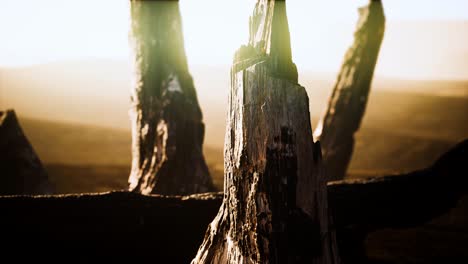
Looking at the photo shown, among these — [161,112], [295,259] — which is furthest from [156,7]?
[295,259]

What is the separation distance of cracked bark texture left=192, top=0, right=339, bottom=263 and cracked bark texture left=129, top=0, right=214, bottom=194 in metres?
1.69

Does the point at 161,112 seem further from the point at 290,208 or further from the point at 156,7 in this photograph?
the point at 290,208

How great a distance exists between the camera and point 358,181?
102 inches

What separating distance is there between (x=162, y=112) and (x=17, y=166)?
172cm

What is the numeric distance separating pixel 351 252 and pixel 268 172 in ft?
5.19

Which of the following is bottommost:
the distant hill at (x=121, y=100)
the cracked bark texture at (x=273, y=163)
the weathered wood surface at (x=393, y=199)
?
the weathered wood surface at (x=393, y=199)

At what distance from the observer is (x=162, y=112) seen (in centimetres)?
331

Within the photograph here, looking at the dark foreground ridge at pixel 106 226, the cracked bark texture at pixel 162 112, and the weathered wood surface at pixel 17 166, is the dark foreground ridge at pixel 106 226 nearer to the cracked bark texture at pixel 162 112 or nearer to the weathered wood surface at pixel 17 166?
the cracked bark texture at pixel 162 112

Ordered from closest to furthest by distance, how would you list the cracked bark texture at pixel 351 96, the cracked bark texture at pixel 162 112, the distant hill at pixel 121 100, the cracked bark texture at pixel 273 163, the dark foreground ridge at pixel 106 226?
the cracked bark texture at pixel 273 163
the dark foreground ridge at pixel 106 226
the cracked bark texture at pixel 162 112
the cracked bark texture at pixel 351 96
the distant hill at pixel 121 100

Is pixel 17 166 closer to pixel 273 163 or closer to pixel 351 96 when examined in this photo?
pixel 273 163

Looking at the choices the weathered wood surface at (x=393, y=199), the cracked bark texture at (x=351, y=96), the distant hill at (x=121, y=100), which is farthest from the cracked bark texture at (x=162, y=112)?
the distant hill at (x=121, y=100)

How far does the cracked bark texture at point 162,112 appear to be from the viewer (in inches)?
130

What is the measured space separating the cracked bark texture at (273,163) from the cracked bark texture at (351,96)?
331 cm

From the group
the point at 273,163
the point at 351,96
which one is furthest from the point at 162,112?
the point at 351,96
